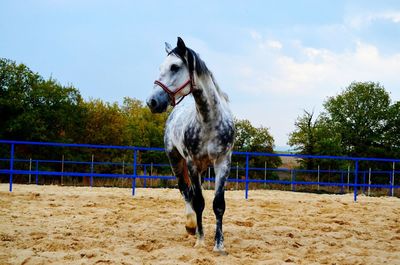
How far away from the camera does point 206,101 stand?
3.98 m

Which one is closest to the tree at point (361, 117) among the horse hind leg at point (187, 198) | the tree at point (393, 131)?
the tree at point (393, 131)

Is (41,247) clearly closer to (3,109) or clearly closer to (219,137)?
(219,137)

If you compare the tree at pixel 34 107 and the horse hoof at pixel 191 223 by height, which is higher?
the tree at pixel 34 107

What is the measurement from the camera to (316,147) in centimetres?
3094

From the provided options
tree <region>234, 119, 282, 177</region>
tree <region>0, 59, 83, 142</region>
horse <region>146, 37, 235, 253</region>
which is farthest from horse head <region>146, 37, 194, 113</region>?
tree <region>234, 119, 282, 177</region>

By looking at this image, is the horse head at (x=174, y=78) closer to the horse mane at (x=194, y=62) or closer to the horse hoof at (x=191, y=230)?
the horse mane at (x=194, y=62)

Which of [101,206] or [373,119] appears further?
[373,119]

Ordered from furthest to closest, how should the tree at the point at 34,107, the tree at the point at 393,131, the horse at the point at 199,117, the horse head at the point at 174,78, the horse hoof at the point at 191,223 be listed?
1. the tree at the point at 393,131
2. the tree at the point at 34,107
3. the horse hoof at the point at 191,223
4. the horse at the point at 199,117
5. the horse head at the point at 174,78

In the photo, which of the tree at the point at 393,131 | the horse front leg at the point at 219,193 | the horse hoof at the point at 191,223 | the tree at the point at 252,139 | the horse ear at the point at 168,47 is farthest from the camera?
the tree at the point at 393,131

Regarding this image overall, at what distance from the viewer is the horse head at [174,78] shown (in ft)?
11.9

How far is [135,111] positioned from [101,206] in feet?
114

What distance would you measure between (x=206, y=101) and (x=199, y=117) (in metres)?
0.16

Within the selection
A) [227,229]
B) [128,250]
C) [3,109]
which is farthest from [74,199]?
[3,109]

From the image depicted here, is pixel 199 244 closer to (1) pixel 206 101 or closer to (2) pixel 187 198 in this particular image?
(2) pixel 187 198
